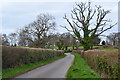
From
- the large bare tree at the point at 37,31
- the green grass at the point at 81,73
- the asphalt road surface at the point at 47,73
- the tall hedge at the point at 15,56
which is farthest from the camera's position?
the large bare tree at the point at 37,31

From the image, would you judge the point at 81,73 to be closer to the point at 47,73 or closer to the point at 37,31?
the point at 47,73

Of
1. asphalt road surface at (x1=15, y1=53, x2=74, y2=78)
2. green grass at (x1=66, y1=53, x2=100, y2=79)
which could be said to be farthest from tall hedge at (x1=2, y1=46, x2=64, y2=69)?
green grass at (x1=66, y1=53, x2=100, y2=79)

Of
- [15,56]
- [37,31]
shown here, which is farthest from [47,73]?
[37,31]

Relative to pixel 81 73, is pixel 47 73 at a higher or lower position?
lower

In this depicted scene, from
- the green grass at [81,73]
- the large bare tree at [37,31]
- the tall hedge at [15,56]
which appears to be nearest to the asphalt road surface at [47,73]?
the green grass at [81,73]

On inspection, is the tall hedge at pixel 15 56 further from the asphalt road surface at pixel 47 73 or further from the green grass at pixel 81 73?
the green grass at pixel 81 73

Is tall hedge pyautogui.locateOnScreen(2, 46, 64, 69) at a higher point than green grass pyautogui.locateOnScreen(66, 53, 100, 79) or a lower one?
higher

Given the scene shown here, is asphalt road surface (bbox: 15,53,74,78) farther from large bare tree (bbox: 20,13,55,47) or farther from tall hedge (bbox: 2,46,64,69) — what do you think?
large bare tree (bbox: 20,13,55,47)

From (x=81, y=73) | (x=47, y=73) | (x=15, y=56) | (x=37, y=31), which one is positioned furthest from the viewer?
(x=37, y=31)

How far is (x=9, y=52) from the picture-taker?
1602 centimetres

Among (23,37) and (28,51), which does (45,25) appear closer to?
(23,37)

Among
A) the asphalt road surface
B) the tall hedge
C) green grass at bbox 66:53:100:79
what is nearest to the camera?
green grass at bbox 66:53:100:79

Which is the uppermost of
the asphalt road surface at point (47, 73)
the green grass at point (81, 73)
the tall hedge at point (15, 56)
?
the tall hedge at point (15, 56)

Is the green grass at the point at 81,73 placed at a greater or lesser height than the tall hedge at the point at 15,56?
lesser
